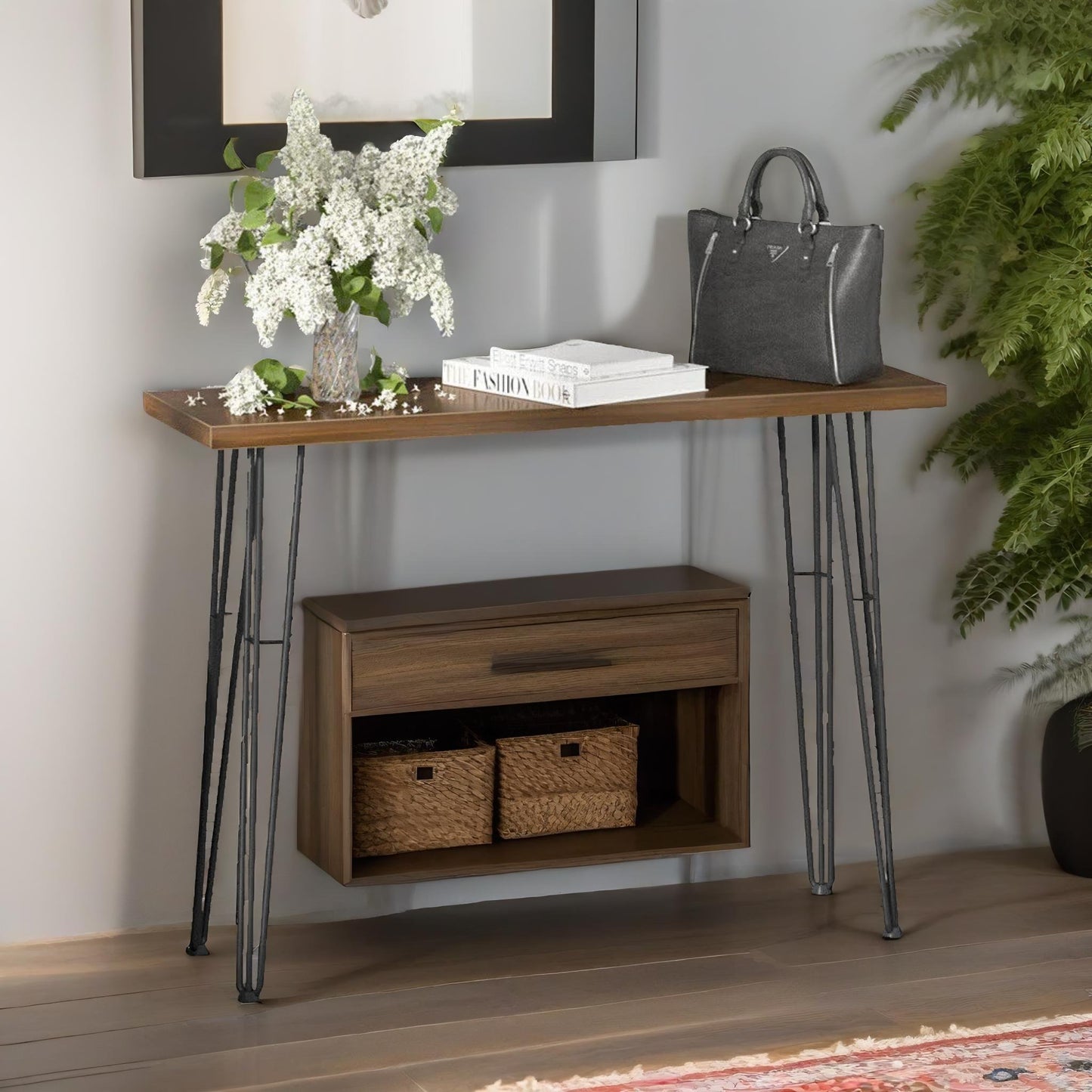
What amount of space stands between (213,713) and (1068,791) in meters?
1.51

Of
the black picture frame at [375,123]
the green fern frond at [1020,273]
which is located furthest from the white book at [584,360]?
the green fern frond at [1020,273]

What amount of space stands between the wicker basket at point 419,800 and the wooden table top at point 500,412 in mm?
548

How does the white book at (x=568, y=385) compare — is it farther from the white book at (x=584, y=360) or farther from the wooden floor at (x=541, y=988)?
the wooden floor at (x=541, y=988)

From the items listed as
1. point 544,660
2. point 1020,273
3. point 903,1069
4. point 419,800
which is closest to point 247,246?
point 544,660

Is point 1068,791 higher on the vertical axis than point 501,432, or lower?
lower

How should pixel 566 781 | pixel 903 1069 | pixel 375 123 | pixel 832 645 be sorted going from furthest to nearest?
pixel 832 645 < pixel 566 781 < pixel 375 123 < pixel 903 1069

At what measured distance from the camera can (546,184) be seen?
2.87 metres

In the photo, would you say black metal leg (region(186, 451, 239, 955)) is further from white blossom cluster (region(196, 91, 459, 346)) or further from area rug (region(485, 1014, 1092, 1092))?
area rug (region(485, 1014, 1092, 1092))

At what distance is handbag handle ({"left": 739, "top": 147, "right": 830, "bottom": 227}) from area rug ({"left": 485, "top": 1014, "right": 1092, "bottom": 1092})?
1.22 m

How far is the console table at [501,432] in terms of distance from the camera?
2.47m

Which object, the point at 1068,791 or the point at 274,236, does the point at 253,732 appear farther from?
the point at 1068,791

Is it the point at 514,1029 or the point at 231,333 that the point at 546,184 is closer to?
the point at 231,333

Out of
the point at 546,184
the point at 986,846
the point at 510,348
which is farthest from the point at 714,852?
the point at 546,184

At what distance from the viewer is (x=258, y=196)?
2.47 meters
